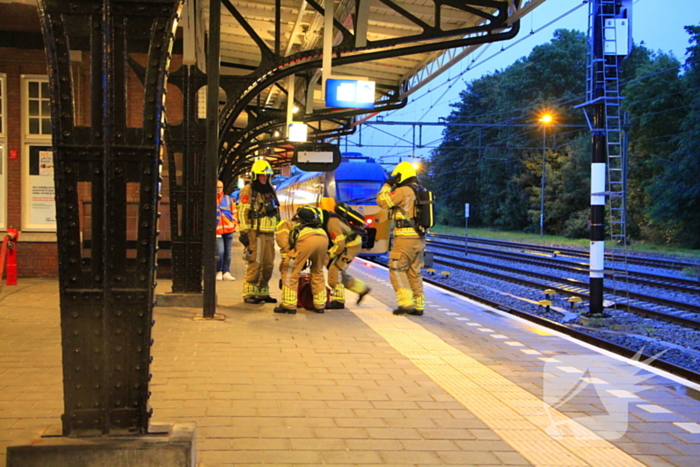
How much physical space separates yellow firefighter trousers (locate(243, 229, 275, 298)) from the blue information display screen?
10.7 ft

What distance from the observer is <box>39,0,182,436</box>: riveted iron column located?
352 centimetres

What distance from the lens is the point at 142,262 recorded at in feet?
12.1

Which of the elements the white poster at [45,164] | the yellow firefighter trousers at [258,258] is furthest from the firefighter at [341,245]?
the white poster at [45,164]

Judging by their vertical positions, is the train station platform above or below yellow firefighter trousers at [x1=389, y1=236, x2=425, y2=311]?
below

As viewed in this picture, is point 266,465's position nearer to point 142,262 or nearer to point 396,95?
point 142,262

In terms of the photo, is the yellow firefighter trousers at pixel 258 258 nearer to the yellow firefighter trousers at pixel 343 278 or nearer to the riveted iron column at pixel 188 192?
the riveted iron column at pixel 188 192

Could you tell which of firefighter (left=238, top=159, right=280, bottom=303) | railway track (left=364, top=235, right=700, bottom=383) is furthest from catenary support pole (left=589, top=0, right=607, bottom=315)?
firefighter (left=238, top=159, right=280, bottom=303)

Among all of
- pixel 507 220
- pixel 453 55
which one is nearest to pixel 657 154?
pixel 507 220

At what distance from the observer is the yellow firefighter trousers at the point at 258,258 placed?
10.5m

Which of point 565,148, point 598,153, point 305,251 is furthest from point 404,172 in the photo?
point 565,148

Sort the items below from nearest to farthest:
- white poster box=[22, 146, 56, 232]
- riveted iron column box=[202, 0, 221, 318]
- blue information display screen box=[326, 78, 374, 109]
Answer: riveted iron column box=[202, 0, 221, 318]
blue information display screen box=[326, 78, 374, 109]
white poster box=[22, 146, 56, 232]

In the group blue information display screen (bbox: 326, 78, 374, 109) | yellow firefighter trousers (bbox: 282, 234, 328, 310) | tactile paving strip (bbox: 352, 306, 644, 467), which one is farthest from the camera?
blue information display screen (bbox: 326, 78, 374, 109)

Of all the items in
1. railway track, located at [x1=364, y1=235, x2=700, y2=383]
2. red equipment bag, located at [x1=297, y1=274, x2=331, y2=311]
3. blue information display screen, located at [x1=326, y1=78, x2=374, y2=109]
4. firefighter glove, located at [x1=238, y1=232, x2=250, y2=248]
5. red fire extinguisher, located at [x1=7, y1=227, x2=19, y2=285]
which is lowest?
railway track, located at [x1=364, y1=235, x2=700, y2=383]

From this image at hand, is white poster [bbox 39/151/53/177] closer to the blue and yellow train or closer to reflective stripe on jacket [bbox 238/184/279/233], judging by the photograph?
reflective stripe on jacket [bbox 238/184/279/233]
